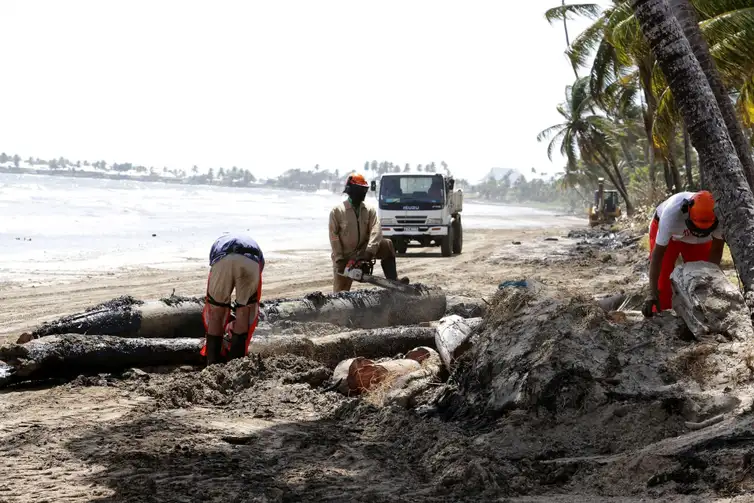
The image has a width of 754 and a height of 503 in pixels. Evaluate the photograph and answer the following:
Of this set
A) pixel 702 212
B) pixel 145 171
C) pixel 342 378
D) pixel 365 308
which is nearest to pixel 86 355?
pixel 342 378

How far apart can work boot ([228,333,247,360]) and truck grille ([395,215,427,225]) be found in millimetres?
15109

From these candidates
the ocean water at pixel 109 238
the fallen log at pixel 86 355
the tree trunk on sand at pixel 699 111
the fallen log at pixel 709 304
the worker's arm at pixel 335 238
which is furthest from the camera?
the ocean water at pixel 109 238

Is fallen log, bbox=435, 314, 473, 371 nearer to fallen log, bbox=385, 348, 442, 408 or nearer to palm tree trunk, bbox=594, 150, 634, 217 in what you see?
fallen log, bbox=385, 348, 442, 408

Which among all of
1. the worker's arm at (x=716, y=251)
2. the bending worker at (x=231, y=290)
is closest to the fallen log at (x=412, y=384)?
the bending worker at (x=231, y=290)

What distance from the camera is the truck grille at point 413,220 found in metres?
22.5

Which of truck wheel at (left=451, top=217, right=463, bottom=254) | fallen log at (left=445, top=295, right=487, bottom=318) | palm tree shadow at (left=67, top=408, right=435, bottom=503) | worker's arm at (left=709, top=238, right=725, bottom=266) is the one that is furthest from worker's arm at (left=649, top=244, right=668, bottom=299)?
truck wheel at (left=451, top=217, right=463, bottom=254)

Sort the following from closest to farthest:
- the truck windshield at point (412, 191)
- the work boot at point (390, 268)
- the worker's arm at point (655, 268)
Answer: the worker's arm at point (655, 268), the work boot at point (390, 268), the truck windshield at point (412, 191)

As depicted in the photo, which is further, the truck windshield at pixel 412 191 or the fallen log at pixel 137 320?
the truck windshield at pixel 412 191

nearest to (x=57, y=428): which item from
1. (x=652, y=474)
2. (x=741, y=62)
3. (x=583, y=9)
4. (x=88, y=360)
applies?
(x=88, y=360)

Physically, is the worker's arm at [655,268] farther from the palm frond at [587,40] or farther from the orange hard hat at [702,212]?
the palm frond at [587,40]

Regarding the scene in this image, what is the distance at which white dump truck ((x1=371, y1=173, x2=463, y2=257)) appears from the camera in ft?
73.6

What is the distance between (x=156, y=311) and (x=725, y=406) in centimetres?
552

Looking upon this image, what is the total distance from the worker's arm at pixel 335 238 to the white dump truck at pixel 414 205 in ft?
40.8

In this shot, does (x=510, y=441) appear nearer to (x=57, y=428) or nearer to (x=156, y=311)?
(x=57, y=428)
